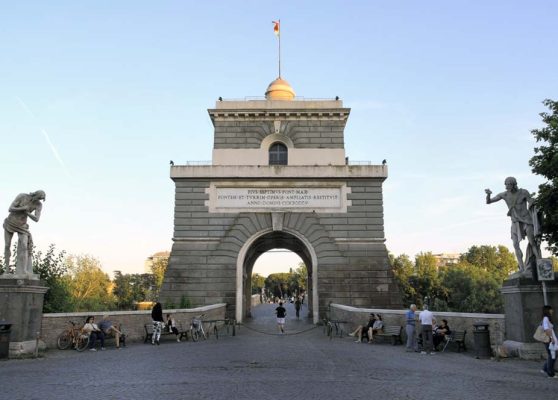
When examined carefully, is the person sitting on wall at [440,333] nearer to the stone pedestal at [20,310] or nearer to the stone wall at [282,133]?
the stone pedestal at [20,310]

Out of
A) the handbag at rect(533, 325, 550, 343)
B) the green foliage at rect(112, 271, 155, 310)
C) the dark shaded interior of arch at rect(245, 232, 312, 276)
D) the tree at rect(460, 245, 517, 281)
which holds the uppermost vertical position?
the tree at rect(460, 245, 517, 281)

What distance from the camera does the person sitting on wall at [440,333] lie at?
16.7m

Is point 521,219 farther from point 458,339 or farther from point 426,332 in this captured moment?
point 426,332

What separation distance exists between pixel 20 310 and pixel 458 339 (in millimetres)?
13985

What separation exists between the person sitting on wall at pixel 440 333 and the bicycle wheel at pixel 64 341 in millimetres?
12538

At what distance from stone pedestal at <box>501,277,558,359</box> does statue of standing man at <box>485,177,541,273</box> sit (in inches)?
21.3

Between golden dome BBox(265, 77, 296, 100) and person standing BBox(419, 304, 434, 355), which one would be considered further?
golden dome BBox(265, 77, 296, 100)

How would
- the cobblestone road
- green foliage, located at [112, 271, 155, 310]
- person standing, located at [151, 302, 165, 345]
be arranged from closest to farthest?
the cobblestone road
person standing, located at [151, 302, 165, 345]
green foliage, located at [112, 271, 155, 310]

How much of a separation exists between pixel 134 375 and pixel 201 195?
60.8 ft

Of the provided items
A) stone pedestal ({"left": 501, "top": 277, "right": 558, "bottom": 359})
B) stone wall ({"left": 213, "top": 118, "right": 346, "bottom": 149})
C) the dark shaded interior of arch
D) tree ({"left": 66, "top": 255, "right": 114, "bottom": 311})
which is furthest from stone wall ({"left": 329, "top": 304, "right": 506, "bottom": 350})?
tree ({"left": 66, "top": 255, "right": 114, "bottom": 311})

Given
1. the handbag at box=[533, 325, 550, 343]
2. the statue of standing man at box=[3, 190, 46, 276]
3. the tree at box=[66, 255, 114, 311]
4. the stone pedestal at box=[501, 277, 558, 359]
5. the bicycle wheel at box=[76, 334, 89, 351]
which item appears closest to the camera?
the handbag at box=[533, 325, 550, 343]

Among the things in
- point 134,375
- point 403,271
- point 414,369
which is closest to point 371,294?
point 414,369

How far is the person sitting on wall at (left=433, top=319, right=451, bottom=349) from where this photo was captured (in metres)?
16.7

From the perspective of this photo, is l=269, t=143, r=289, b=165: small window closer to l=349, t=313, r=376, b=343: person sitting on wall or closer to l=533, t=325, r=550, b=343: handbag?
l=349, t=313, r=376, b=343: person sitting on wall
